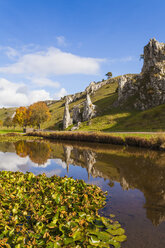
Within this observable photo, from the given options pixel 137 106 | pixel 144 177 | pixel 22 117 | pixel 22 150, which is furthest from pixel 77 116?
pixel 144 177

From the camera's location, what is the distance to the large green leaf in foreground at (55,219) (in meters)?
5.59

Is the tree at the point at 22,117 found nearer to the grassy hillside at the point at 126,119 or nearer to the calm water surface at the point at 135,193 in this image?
the grassy hillside at the point at 126,119

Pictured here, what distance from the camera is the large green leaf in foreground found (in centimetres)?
559

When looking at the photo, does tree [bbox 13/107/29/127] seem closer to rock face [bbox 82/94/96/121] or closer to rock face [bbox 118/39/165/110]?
rock face [bbox 82/94/96/121]

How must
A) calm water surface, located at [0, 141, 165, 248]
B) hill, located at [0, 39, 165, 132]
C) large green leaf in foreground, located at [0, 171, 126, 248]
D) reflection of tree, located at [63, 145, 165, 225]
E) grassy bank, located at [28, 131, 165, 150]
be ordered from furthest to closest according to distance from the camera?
hill, located at [0, 39, 165, 132]
grassy bank, located at [28, 131, 165, 150]
reflection of tree, located at [63, 145, 165, 225]
calm water surface, located at [0, 141, 165, 248]
large green leaf in foreground, located at [0, 171, 126, 248]

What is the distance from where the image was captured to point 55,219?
257 inches

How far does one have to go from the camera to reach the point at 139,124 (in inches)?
2077

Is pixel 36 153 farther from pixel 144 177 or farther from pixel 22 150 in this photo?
pixel 144 177

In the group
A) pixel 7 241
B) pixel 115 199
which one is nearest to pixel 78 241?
pixel 7 241

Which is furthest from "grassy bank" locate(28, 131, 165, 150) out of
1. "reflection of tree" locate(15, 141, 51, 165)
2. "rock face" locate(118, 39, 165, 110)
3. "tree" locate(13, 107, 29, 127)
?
"tree" locate(13, 107, 29, 127)

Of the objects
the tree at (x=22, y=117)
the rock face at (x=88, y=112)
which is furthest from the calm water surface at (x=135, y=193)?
the tree at (x=22, y=117)

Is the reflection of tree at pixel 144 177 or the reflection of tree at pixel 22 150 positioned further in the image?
the reflection of tree at pixel 22 150

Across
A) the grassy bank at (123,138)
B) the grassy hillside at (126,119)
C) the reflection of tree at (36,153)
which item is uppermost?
the grassy hillside at (126,119)

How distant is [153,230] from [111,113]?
6596cm
